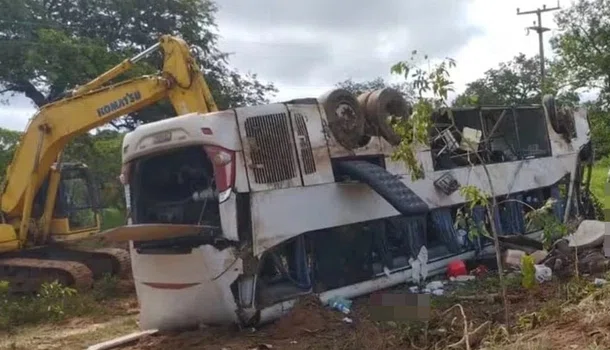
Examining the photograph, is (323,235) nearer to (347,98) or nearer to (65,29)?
(347,98)

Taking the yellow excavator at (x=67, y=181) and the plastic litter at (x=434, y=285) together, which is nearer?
the plastic litter at (x=434, y=285)

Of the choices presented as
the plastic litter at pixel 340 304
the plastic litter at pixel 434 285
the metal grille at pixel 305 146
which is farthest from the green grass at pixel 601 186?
the metal grille at pixel 305 146

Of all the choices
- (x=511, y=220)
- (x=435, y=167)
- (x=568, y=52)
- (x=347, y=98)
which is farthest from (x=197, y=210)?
(x=568, y=52)

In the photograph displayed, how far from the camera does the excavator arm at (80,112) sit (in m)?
11.8

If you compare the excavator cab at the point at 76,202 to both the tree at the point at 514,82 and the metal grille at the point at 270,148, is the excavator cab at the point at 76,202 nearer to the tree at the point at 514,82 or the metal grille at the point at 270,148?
the metal grille at the point at 270,148

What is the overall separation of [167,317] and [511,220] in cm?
541

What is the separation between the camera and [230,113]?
776 cm

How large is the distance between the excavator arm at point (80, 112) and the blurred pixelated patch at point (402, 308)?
5.19 meters

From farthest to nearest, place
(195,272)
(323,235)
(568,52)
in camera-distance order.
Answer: (568,52) → (323,235) → (195,272)

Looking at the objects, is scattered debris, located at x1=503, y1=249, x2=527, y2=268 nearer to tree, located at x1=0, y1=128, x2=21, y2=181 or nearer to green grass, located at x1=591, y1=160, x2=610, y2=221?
green grass, located at x1=591, y1=160, x2=610, y2=221

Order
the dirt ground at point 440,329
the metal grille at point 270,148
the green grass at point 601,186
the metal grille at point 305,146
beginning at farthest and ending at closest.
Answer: the metal grille at point 305,146
the metal grille at point 270,148
the green grass at point 601,186
the dirt ground at point 440,329

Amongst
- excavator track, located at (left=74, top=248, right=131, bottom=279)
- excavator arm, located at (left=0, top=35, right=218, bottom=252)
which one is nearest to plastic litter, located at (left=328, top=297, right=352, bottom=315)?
excavator arm, located at (left=0, top=35, right=218, bottom=252)

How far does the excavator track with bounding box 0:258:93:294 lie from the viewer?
13164mm

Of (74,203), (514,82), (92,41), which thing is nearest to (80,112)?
(74,203)
